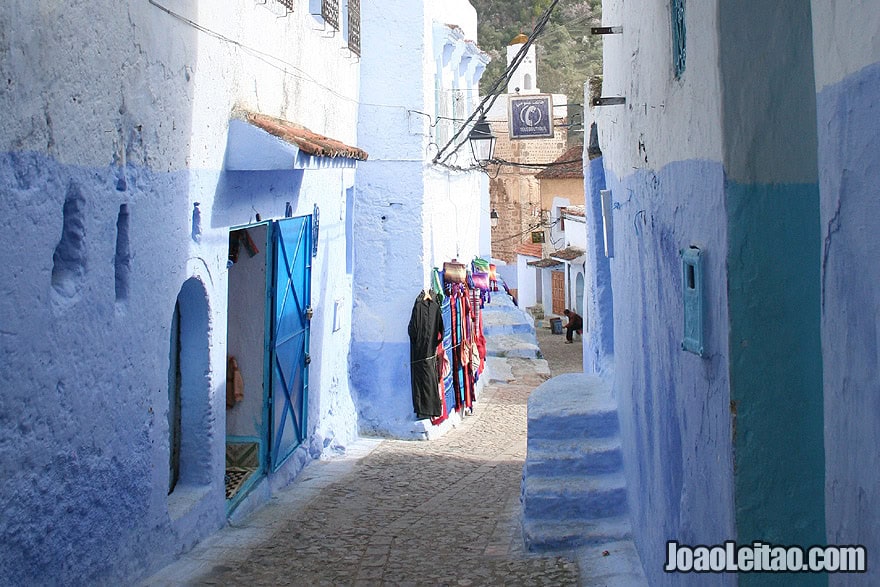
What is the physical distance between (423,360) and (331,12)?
462cm

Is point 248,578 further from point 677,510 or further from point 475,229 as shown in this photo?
point 475,229

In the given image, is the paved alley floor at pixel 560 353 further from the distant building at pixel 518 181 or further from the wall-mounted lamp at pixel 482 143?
the distant building at pixel 518 181

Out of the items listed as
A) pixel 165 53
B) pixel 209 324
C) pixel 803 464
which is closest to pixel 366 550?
pixel 209 324

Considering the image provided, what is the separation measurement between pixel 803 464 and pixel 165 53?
4659mm

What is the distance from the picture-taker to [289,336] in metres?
9.41

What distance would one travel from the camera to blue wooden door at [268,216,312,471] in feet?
29.2

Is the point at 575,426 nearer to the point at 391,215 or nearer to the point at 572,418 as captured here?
the point at 572,418

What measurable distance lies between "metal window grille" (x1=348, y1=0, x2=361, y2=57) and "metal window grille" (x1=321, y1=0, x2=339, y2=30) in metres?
0.86

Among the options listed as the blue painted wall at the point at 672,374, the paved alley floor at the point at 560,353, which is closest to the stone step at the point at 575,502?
the blue painted wall at the point at 672,374

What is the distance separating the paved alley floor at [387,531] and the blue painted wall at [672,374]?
1.09 metres

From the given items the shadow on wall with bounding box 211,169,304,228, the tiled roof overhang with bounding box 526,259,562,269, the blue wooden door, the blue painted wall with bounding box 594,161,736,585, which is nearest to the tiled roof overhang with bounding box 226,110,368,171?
the shadow on wall with bounding box 211,169,304,228

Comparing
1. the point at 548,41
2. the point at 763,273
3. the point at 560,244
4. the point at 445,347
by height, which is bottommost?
the point at 445,347

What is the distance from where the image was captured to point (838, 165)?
282cm

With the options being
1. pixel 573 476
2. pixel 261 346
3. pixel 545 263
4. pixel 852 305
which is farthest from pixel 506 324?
pixel 852 305
